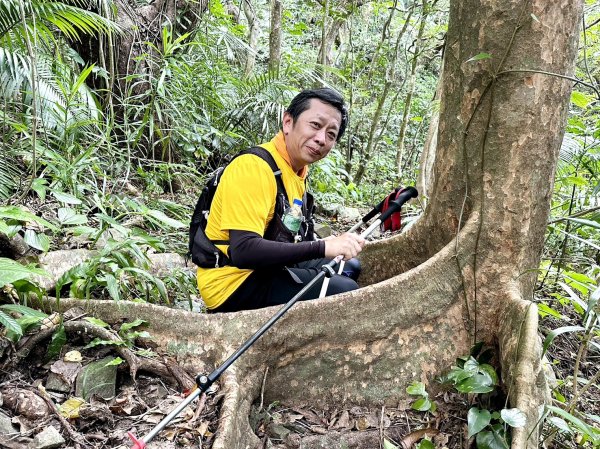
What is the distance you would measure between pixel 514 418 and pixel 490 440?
244mm

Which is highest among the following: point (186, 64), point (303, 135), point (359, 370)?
point (186, 64)

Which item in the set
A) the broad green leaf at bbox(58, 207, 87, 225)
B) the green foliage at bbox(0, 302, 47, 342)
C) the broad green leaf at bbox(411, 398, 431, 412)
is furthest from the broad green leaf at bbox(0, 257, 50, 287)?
the broad green leaf at bbox(411, 398, 431, 412)

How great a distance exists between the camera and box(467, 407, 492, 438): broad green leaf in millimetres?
2148

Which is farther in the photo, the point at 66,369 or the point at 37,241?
the point at 37,241

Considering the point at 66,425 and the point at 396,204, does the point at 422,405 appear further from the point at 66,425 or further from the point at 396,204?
the point at 66,425

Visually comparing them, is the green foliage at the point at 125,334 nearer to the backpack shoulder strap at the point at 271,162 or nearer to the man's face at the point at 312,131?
the backpack shoulder strap at the point at 271,162

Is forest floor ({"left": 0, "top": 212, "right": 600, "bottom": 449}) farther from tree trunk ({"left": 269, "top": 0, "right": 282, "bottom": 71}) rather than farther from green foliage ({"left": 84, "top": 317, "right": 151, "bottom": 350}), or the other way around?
tree trunk ({"left": 269, "top": 0, "right": 282, "bottom": 71})

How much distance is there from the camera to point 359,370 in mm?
2713

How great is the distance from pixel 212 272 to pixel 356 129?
8386 millimetres

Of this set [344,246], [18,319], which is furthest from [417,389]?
[18,319]

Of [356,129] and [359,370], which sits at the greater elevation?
[356,129]

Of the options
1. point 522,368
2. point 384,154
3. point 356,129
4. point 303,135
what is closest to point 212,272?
point 303,135

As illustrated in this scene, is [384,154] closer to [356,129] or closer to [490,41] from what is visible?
[356,129]

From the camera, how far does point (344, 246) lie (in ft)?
9.00
